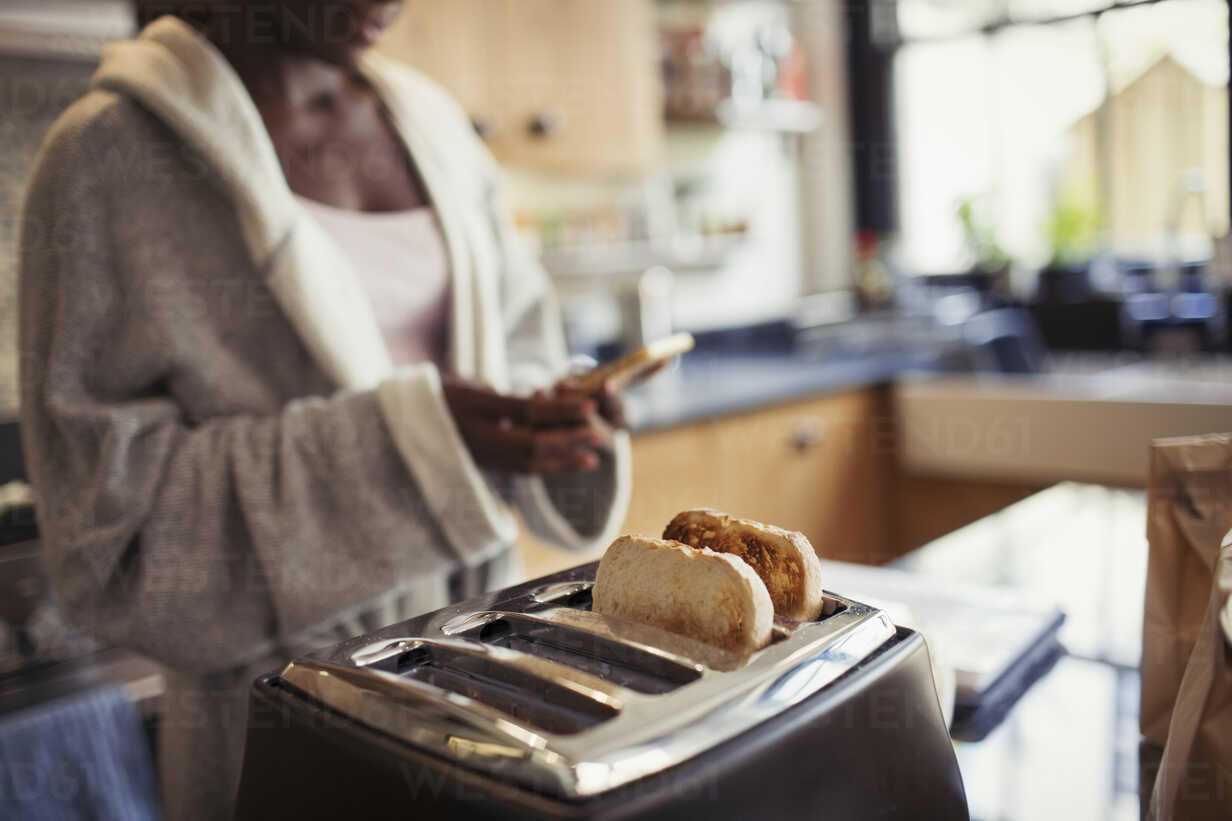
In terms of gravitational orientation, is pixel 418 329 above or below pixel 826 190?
below

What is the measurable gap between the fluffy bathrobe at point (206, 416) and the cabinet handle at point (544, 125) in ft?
5.36

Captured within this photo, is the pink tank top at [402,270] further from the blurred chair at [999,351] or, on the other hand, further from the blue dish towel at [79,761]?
the blurred chair at [999,351]

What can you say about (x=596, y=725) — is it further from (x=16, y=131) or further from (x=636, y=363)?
(x=16, y=131)

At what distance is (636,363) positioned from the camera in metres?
0.76

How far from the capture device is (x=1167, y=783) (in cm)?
45

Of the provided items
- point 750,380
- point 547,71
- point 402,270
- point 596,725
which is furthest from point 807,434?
point 596,725

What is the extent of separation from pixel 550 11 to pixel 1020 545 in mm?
1971

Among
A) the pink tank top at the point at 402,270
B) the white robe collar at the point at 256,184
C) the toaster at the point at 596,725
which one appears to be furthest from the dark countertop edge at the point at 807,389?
the toaster at the point at 596,725

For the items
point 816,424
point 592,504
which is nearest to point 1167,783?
point 592,504

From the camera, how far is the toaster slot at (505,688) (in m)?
0.39

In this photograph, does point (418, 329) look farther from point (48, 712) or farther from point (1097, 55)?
point (1097, 55)

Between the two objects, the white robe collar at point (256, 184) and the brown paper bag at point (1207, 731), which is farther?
the white robe collar at point (256, 184)

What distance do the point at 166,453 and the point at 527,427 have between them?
29 centimetres

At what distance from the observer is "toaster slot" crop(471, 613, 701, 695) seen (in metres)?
0.41
